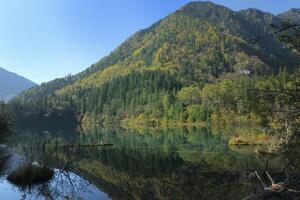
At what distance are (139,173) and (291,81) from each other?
2705 centimetres

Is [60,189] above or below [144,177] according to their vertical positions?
above

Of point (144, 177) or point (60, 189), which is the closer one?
point (60, 189)

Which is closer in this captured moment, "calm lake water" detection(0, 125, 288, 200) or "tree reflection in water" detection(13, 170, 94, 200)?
"tree reflection in water" detection(13, 170, 94, 200)

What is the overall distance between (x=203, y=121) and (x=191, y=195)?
16433cm

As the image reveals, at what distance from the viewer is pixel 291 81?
51.0ft

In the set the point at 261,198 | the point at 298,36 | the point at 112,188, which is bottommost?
the point at 112,188

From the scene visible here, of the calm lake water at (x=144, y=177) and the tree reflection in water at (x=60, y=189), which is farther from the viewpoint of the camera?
the calm lake water at (x=144, y=177)

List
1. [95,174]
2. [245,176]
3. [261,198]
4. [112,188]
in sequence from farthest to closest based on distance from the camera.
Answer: [95,174], [245,176], [112,188], [261,198]

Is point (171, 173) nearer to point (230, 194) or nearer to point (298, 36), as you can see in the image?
point (230, 194)

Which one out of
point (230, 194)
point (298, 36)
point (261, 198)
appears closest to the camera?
point (298, 36)

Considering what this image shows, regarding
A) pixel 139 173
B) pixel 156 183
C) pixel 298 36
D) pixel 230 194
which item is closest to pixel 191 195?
pixel 230 194

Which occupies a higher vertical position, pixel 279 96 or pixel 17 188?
pixel 279 96

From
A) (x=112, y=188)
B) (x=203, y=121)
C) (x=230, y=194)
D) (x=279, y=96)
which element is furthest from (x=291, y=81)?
(x=203, y=121)

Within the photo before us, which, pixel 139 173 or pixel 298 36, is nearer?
pixel 298 36
